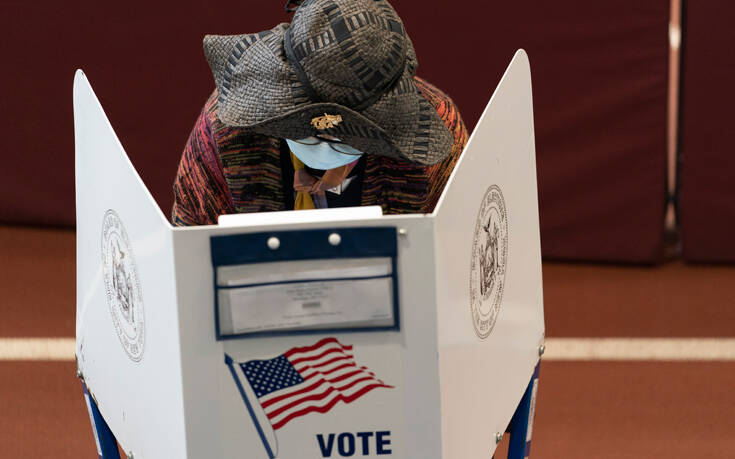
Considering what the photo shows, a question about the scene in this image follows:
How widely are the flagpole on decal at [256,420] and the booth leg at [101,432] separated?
1.27 feet

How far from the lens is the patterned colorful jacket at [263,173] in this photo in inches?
50.9

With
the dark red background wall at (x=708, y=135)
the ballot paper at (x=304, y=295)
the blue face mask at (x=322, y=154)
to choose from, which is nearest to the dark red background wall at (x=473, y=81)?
the dark red background wall at (x=708, y=135)

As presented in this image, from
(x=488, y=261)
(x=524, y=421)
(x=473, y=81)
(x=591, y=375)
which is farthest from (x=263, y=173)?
(x=473, y=81)

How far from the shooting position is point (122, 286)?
111 cm

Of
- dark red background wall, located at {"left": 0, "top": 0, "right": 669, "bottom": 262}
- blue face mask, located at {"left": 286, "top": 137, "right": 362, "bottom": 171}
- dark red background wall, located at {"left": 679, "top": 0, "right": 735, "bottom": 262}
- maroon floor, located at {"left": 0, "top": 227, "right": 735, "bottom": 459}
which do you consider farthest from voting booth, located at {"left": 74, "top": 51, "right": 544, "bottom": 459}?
dark red background wall, located at {"left": 679, "top": 0, "right": 735, "bottom": 262}

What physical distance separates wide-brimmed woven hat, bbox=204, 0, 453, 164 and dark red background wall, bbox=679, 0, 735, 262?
5.48 ft

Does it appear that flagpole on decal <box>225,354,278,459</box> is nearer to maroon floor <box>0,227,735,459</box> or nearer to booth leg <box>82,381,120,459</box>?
booth leg <box>82,381,120,459</box>

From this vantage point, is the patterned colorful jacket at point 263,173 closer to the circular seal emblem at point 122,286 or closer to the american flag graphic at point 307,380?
the circular seal emblem at point 122,286

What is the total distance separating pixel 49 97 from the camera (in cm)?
286

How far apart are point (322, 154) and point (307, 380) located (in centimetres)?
38

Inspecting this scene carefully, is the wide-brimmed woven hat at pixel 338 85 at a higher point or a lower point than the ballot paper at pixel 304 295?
higher

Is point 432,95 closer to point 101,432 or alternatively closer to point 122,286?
point 122,286

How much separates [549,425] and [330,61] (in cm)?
126

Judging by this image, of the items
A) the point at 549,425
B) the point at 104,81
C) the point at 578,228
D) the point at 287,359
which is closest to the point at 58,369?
the point at 104,81
